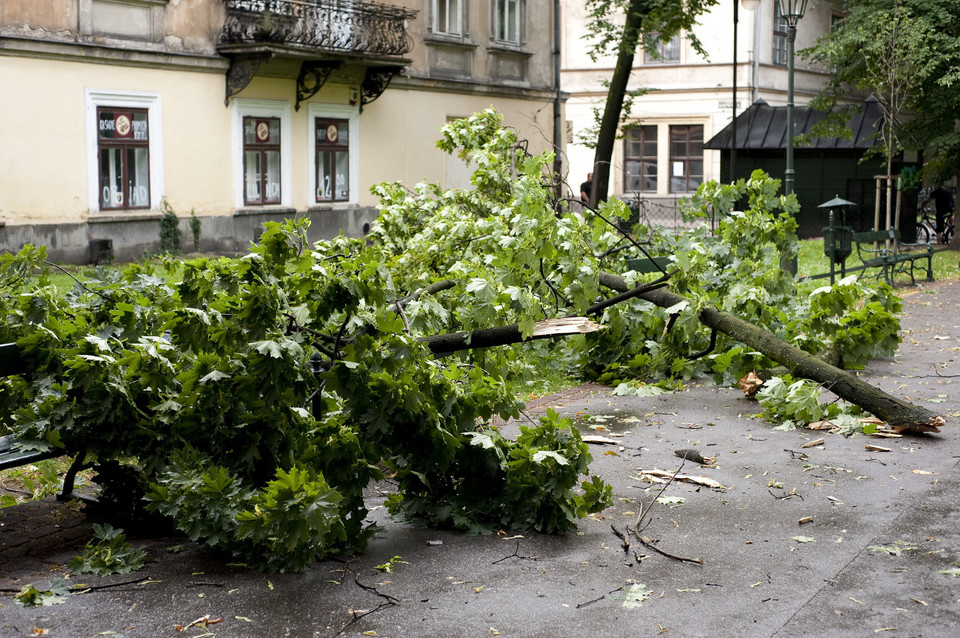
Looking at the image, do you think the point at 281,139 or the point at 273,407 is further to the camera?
the point at 281,139

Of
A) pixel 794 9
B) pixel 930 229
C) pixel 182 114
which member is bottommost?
pixel 930 229

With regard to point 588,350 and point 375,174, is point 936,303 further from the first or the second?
point 375,174

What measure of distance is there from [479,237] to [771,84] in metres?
31.2

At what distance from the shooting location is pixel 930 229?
3266cm

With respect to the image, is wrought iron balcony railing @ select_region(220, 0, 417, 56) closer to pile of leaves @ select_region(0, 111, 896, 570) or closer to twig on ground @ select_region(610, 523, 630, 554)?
pile of leaves @ select_region(0, 111, 896, 570)

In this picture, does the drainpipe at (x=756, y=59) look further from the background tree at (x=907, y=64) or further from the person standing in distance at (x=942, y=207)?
the background tree at (x=907, y=64)

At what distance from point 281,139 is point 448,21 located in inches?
217

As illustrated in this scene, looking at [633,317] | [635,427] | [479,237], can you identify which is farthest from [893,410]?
[479,237]

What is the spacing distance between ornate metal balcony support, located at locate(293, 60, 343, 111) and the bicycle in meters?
14.7

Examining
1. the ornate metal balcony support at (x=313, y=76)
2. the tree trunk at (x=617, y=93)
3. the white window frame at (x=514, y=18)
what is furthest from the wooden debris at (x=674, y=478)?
the white window frame at (x=514, y=18)

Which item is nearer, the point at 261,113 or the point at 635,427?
the point at 635,427

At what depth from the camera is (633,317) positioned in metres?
9.23

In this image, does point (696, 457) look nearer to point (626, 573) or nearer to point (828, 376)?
point (828, 376)

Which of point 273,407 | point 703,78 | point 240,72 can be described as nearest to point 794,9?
point 240,72
